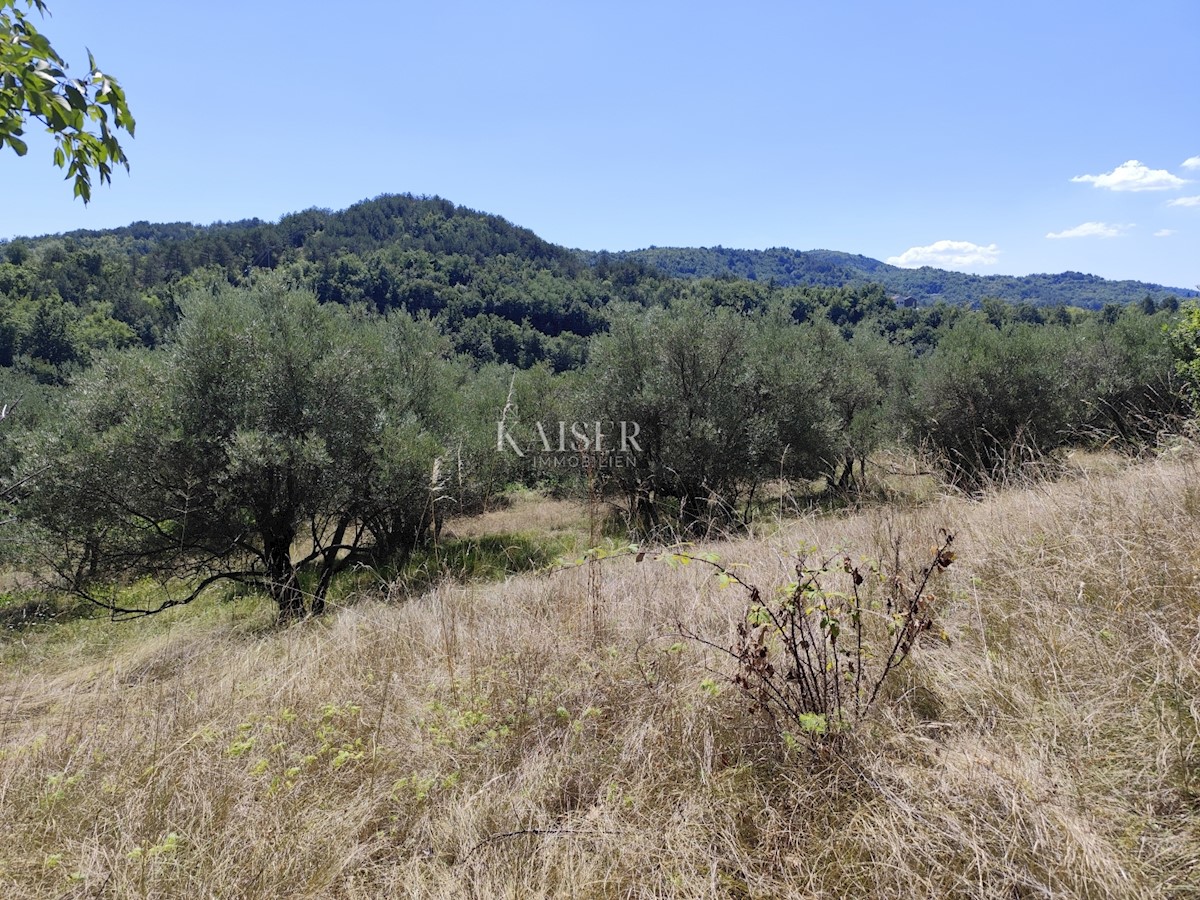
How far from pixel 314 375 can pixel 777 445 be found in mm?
11703

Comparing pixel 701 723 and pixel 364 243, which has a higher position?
pixel 364 243

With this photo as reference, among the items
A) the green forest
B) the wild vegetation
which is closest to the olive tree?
the green forest

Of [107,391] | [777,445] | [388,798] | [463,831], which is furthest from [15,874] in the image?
[777,445]

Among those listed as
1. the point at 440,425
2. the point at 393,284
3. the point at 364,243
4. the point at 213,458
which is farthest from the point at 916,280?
the point at 213,458

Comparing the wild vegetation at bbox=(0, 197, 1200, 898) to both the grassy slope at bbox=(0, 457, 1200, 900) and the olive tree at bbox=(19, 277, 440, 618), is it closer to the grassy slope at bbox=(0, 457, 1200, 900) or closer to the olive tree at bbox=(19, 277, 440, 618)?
the grassy slope at bbox=(0, 457, 1200, 900)

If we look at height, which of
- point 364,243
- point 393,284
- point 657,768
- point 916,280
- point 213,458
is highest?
point 916,280

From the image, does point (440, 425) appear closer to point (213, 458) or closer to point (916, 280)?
point (213, 458)

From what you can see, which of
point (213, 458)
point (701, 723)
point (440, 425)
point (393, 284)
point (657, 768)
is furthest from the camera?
point (393, 284)

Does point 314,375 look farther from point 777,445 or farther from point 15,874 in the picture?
point 777,445

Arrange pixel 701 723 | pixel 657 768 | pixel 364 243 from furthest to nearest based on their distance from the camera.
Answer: pixel 364 243
pixel 701 723
pixel 657 768

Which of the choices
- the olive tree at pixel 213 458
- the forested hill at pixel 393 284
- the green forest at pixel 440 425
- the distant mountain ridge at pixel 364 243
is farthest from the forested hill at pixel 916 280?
the olive tree at pixel 213 458

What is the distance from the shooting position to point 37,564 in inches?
357

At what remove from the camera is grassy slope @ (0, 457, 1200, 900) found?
1.64 metres

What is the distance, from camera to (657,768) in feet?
6.89
